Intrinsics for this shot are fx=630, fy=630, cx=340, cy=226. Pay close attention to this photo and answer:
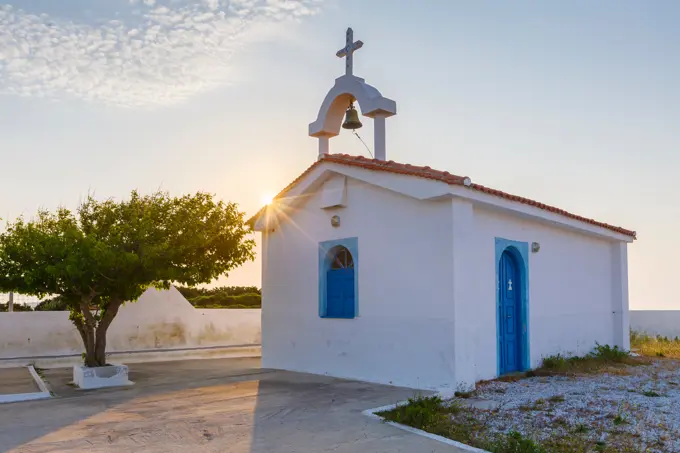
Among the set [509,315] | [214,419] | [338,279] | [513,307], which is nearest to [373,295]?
[338,279]

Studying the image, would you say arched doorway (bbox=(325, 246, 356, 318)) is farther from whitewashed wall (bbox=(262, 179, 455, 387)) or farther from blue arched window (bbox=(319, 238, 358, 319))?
whitewashed wall (bbox=(262, 179, 455, 387))

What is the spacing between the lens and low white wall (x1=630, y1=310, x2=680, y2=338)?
2073 cm

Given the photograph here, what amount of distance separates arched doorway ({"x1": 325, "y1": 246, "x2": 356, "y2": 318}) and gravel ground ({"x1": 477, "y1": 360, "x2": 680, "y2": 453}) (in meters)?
2.82

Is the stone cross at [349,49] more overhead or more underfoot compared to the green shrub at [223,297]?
more overhead

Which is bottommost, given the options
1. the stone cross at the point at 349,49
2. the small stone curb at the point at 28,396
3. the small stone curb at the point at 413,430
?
the small stone curb at the point at 28,396

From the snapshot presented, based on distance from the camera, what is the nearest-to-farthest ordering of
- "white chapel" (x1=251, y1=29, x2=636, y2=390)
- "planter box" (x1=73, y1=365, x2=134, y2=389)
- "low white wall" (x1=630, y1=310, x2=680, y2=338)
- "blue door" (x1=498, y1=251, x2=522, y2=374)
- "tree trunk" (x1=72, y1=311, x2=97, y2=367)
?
"white chapel" (x1=251, y1=29, x2=636, y2=390) < "planter box" (x1=73, y1=365, x2=134, y2=389) < "tree trunk" (x1=72, y1=311, x2=97, y2=367) < "blue door" (x1=498, y1=251, x2=522, y2=374) < "low white wall" (x1=630, y1=310, x2=680, y2=338)

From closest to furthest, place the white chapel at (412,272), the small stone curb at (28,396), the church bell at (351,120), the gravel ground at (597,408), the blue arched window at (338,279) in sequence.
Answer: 1. the gravel ground at (597,408)
2. the small stone curb at (28,396)
3. the white chapel at (412,272)
4. the blue arched window at (338,279)
5. the church bell at (351,120)

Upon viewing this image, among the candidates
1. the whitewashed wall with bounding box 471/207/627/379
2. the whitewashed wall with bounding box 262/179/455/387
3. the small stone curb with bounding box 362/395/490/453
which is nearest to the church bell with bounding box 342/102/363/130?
the whitewashed wall with bounding box 262/179/455/387

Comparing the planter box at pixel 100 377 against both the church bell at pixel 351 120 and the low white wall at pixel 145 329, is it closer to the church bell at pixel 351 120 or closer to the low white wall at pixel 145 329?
the low white wall at pixel 145 329

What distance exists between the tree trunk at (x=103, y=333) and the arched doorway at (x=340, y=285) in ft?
12.4

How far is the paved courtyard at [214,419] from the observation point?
20.0 ft

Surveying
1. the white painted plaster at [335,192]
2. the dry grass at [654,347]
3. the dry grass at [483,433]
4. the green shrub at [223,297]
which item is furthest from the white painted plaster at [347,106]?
the green shrub at [223,297]

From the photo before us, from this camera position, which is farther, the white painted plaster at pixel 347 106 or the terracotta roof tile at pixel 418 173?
the white painted plaster at pixel 347 106

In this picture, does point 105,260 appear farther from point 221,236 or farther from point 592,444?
point 592,444
